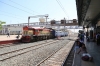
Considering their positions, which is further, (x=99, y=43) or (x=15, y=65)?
(x=99, y=43)

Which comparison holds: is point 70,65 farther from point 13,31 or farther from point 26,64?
point 13,31

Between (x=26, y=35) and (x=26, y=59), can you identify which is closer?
(x=26, y=59)

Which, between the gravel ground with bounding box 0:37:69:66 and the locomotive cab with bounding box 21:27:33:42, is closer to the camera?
the gravel ground with bounding box 0:37:69:66

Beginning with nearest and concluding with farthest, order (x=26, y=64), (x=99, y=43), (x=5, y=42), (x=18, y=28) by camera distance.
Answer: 1. (x=26, y=64)
2. (x=99, y=43)
3. (x=5, y=42)
4. (x=18, y=28)

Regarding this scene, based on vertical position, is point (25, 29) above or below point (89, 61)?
above

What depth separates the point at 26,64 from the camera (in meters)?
8.52

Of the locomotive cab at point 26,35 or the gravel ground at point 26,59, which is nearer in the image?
the gravel ground at point 26,59

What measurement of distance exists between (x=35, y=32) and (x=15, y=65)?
58.6 ft

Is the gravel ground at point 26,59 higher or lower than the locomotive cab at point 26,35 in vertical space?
lower

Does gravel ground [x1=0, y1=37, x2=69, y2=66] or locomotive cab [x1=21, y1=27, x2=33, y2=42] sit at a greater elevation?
locomotive cab [x1=21, y1=27, x2=33, y2=42]

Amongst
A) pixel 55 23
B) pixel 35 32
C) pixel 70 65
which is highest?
pixel 55 23

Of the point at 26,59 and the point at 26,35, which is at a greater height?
the point at 26,35

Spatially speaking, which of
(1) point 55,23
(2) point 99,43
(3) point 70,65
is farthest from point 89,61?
(1) point 55,23

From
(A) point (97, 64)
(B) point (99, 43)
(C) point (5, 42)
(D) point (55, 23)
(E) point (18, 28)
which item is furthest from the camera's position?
(E) point (18, 28)
